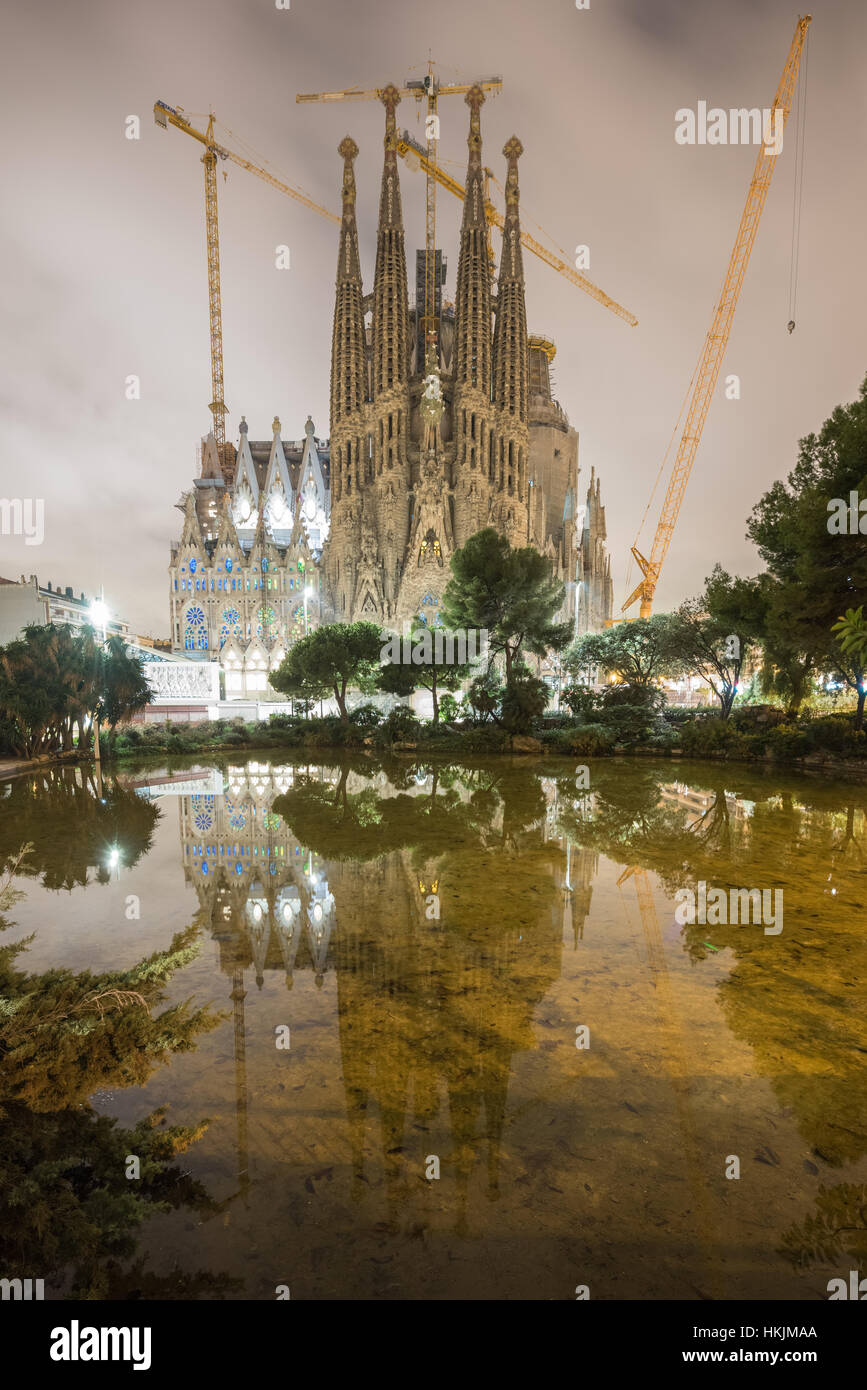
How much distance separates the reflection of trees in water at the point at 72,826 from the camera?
8.91m

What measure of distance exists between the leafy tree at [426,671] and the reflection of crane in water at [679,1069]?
22.6 metres

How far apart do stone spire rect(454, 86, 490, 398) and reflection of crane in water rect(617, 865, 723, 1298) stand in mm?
53957

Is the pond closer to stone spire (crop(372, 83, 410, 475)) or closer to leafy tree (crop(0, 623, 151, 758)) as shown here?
leafy tree (crop(0, 623, 151, 758))

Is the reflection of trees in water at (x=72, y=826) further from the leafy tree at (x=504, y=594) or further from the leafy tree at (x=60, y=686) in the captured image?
the leafy tree at (x=504, y=594)

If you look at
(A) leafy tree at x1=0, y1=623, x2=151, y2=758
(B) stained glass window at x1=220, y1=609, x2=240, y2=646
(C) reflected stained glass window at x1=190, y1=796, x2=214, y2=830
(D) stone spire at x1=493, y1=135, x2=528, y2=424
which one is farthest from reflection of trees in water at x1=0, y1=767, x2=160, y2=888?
(D) stone spire at x1=493, y1=135, x2=528, y2=424

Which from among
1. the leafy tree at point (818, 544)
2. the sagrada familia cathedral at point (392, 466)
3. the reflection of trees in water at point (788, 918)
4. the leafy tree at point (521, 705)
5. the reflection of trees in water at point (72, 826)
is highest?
the sagrada familia cathedral at point (392, 466)

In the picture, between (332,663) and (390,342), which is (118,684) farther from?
(390,342)

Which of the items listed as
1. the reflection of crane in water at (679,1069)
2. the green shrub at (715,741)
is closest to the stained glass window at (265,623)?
the green shrub at (715,741)

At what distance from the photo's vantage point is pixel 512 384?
53750 millimetres

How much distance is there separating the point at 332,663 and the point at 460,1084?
85.8 ft

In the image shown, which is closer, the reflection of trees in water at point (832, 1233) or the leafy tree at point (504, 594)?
the reflection of trees in water at point (832, 1233)

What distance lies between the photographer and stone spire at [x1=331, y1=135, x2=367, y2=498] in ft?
175
